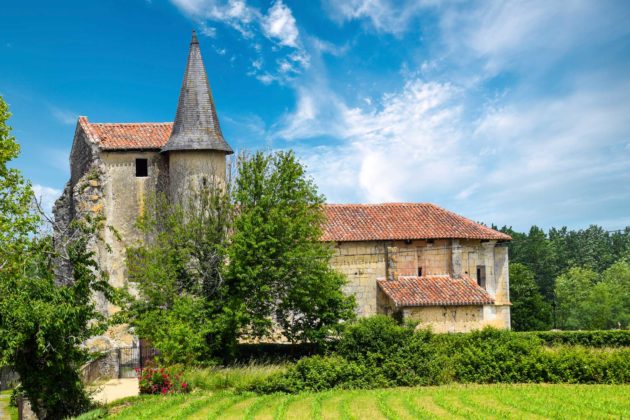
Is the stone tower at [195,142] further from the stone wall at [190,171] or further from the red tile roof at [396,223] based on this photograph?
the red tile roof at [396,223]

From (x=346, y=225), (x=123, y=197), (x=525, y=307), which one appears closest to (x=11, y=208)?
(x=123, y=197)

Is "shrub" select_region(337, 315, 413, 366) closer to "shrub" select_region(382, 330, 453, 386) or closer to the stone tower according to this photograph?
"shrub" select_region(382, 330, 453, 386)

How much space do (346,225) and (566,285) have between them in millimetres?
48729

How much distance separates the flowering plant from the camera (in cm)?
1927

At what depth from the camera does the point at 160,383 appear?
63.5ft

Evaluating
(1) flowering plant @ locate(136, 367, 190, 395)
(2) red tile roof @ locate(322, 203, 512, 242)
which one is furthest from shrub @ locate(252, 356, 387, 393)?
(2) red tile roof @ locate(322, 203, 512, 242)

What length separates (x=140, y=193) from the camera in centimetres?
2769

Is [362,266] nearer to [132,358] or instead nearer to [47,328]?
[132,358]

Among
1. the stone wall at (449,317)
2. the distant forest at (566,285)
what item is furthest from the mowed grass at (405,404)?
the distant forest at (566,285)

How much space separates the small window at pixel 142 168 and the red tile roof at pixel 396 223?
31.6ft

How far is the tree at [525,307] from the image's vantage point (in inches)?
2212

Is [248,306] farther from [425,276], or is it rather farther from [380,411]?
[425,276]

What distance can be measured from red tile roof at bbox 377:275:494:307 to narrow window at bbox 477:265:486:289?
73.8 inches

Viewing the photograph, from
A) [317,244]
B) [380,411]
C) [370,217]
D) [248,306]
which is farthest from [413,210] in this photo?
[380,411]
